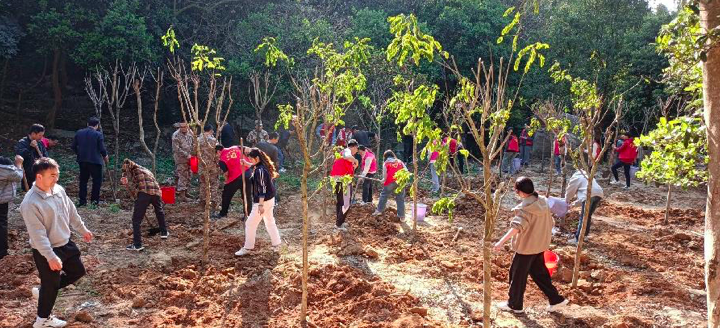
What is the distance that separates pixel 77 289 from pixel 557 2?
2137 centimetres

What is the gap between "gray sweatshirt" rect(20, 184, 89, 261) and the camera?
4367mm

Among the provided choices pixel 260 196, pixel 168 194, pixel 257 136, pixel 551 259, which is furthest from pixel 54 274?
pixel 257 136

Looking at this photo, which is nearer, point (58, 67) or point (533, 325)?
point (533, 325)

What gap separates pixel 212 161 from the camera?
958cm

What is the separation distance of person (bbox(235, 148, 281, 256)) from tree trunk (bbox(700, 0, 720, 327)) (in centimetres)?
482

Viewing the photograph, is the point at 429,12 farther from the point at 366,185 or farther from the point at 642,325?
the point at 642,325

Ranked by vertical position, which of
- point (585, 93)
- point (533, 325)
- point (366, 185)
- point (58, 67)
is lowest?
point (533, 325)

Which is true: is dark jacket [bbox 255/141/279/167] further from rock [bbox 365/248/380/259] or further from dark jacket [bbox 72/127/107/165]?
rock [bbox 365/248/380/259]

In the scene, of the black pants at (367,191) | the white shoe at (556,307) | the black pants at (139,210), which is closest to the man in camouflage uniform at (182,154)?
the black pants at (139,210)

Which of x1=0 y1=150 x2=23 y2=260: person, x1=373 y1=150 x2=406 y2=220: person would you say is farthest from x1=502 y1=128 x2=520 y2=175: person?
x1=0 y1=150 x2=23 y2=260: person

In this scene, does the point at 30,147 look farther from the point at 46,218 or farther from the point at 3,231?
the point at 46,218

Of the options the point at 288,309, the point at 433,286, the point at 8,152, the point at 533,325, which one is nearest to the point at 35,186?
the point at 288,309

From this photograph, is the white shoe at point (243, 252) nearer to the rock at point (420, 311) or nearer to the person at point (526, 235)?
the rock at point (420, 311)

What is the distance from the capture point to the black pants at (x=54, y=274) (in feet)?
14.8
